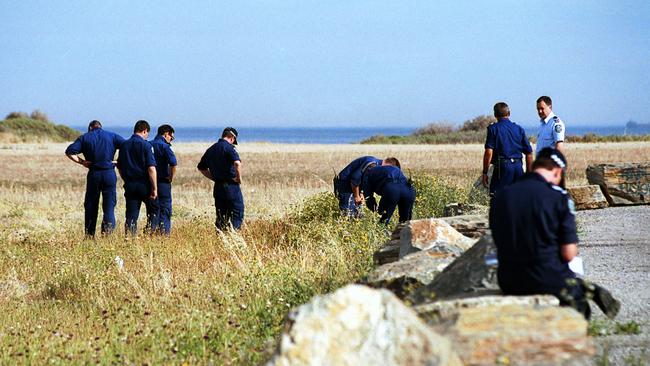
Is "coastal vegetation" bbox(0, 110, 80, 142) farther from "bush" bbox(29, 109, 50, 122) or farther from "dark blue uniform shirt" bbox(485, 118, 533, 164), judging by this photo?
"dark blue uniform shirt" bbox(485, 118, 533, 164)

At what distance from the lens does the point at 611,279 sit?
984 cm

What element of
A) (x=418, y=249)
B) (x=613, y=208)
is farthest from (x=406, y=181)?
(x=613, y=208)

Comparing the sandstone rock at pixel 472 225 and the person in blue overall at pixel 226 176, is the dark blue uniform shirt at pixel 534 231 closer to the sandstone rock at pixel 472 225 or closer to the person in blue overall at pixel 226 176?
the sandstone rock at pixel 472 225

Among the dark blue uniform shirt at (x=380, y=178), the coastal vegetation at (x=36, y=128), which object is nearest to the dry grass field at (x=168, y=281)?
the dark blue uniform shirt at (x=380, y=178)

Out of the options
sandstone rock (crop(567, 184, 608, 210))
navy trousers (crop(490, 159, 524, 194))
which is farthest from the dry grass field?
sandstone rock (crop(567, 184, 608, 210))

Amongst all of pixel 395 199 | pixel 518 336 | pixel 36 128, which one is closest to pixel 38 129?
pixel 36 128

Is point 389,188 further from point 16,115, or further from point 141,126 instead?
point 16,115

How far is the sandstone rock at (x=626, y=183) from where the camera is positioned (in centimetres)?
1633

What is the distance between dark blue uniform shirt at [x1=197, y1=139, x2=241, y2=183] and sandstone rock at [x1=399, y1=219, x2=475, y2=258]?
15.2 ft

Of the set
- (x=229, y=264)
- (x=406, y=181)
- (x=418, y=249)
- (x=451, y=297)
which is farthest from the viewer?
(x=406, y=181)

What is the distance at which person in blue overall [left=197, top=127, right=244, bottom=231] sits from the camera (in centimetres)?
1396

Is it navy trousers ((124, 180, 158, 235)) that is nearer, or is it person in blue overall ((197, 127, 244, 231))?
person in blue overall ((197, 127, 244, 231))

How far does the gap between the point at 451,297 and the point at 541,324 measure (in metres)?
1.67

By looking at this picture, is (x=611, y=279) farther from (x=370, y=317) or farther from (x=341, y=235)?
(x=370, y=317)
